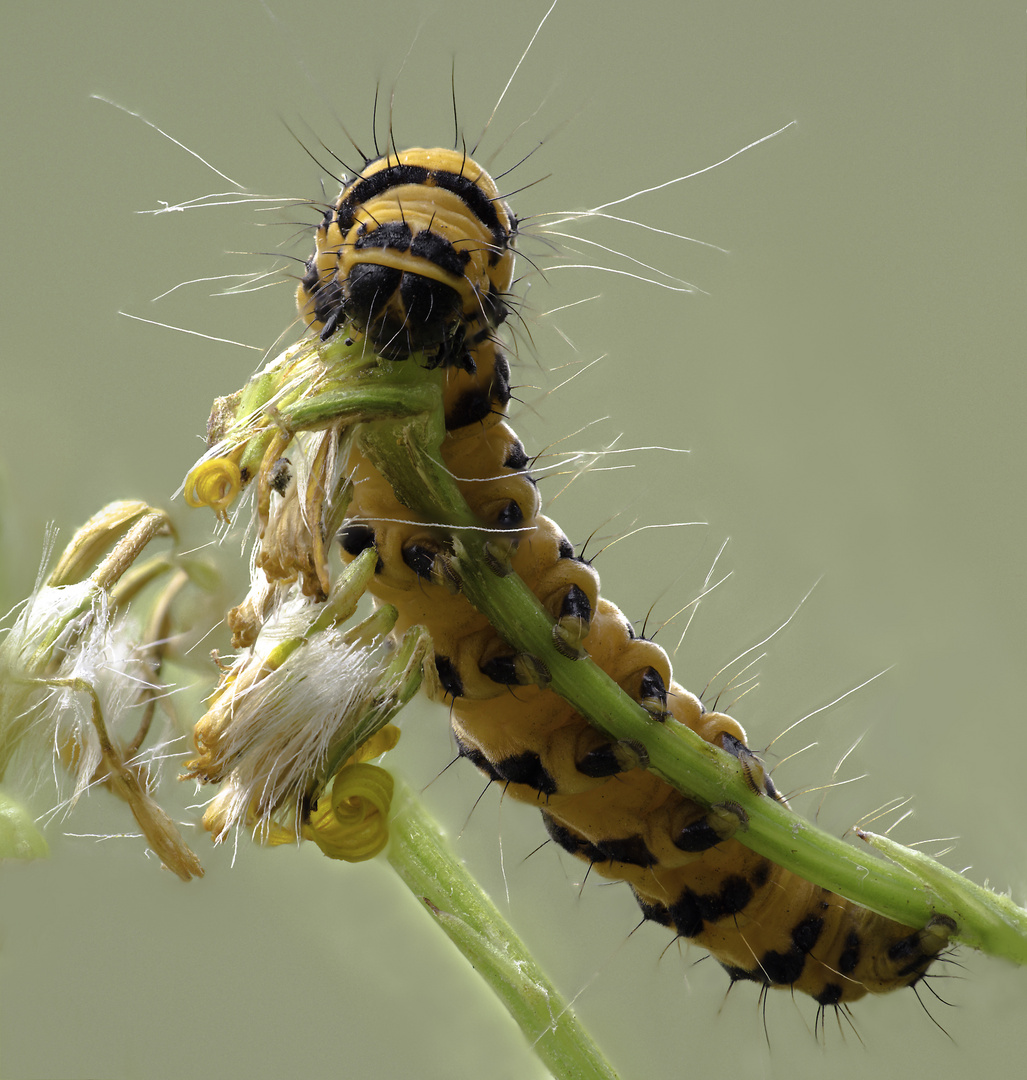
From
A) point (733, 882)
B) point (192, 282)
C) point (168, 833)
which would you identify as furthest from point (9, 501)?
point (733, 882)

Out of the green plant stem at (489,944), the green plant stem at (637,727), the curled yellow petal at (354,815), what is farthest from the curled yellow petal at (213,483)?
the green plant stem at (489,944)

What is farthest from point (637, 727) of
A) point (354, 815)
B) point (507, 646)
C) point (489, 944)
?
point (489, 944)

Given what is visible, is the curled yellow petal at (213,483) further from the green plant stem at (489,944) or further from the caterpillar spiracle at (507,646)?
the green plant stem at (489,944)

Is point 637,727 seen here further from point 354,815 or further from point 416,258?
point 416,258

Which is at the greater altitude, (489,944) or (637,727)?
(637,727)

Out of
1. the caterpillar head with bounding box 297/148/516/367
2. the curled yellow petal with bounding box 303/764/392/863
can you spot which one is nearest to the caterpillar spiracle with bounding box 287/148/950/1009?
the caterpillar head with bounding box 297/148/516/367

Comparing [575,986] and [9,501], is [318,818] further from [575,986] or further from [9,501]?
[575,986]
